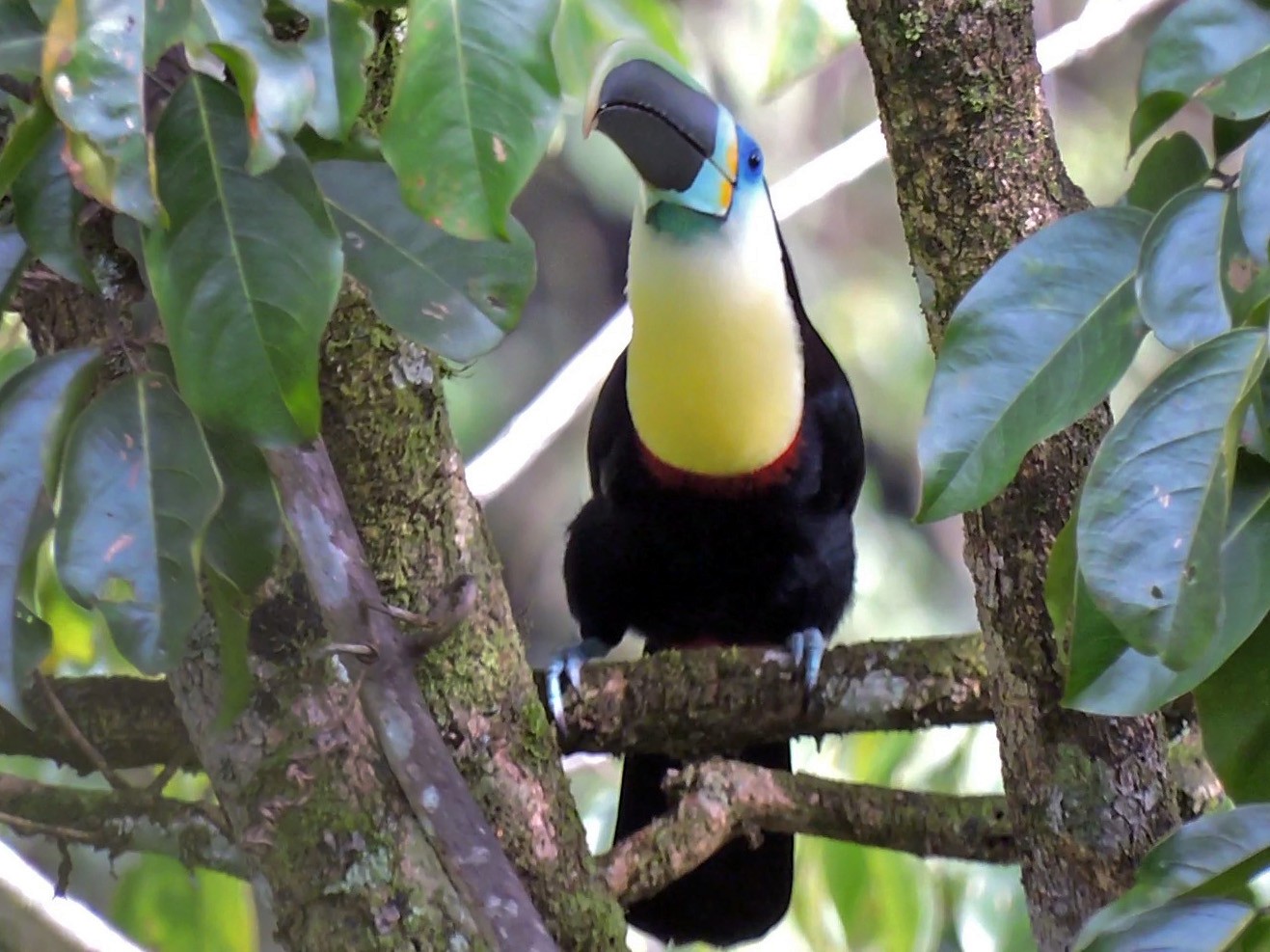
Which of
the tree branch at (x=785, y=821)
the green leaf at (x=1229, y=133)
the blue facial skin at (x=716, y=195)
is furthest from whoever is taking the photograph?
the blue facial skin at (x=716, y=195)

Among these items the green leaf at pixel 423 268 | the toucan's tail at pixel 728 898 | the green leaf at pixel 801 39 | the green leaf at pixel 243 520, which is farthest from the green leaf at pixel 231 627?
the green leaf at pixel 801 39

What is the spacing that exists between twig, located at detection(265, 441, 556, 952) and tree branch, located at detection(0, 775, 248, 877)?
0.42 m

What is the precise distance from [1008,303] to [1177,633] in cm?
14

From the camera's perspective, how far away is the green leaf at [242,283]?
0.46m

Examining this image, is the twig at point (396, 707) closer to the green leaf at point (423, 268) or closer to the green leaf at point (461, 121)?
the green leaf at point (423, 268)

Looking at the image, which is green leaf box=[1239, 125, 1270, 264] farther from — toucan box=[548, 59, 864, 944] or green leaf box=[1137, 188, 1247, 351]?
toucan box=[548, 59, 864, 944]

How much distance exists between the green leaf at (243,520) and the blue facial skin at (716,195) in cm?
69

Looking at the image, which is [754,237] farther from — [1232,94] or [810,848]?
[1232,94]

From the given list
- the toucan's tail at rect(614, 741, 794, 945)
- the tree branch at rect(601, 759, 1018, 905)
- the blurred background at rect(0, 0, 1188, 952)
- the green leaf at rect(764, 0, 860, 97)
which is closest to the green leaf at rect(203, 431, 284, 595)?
the tree branch at rect(601, 759, 1018, 905)

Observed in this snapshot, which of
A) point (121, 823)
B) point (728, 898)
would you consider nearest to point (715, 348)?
point (728, 898)

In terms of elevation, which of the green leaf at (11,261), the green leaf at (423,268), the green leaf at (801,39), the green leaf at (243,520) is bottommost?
the green leaf at (801,39)

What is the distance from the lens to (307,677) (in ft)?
2.18

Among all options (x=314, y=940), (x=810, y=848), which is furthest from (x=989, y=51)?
(x=810, y=848)

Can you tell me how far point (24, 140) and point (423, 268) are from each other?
0.15m
